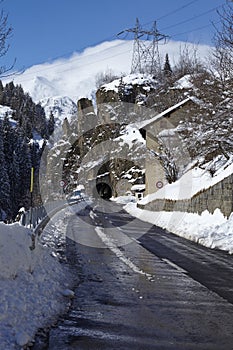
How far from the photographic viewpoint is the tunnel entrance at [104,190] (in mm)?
81875

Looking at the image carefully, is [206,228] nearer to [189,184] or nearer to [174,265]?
[174,265]

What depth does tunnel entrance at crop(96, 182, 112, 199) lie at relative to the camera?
8188 centimetres

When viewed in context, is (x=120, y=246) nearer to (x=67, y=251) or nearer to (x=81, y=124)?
(x=67, y=251)

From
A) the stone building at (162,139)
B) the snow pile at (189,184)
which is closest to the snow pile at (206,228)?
the snow pile at (189,184)

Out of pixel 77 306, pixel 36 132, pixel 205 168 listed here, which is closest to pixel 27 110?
pixel 36 132

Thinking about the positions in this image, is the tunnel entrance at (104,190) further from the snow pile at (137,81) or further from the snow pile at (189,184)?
the snow pile at (189,184)

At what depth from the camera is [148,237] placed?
17594 mm

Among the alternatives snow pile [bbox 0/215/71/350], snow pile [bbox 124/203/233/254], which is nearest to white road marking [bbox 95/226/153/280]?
snow pile [bbox 0/215/71/350]

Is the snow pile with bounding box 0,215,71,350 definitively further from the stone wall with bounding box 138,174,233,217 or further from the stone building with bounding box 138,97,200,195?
the stone building with bounding box 138,97,200,195

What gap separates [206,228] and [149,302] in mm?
10745

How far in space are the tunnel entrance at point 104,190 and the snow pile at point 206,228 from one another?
5820 centimetres

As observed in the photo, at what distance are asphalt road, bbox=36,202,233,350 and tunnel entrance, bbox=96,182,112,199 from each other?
2717 inches

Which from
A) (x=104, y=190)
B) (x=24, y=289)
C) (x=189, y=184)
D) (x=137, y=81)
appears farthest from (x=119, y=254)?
(x=137, y=81)

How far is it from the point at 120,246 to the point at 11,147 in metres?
83.2
